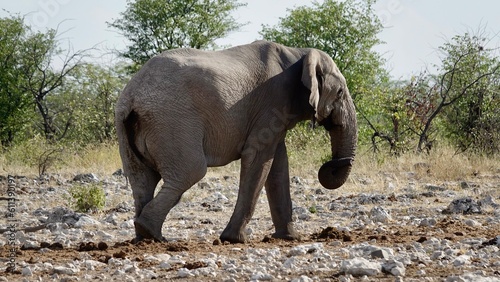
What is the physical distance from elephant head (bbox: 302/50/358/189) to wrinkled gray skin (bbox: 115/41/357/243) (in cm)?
1

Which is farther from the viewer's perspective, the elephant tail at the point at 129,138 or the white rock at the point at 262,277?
the elephant tail at the point at 129,138

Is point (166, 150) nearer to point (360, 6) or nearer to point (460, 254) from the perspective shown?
point (460, 254)

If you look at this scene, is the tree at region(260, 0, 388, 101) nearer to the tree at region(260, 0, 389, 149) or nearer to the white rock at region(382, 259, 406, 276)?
the tree at region(260, 0, 389, 149)

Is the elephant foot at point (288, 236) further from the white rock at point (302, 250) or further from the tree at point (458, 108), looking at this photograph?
the tree at point (458, 108)

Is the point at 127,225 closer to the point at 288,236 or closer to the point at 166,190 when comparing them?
the point at 288,236

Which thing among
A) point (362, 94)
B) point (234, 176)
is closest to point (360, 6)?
point (362, 94)

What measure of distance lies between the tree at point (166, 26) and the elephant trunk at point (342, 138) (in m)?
25.7

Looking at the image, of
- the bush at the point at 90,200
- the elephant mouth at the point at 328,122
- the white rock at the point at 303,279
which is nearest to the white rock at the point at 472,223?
the elephant mouth at the point at 328,122

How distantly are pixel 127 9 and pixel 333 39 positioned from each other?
890cm

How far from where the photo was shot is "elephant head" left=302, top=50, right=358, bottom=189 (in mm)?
9266

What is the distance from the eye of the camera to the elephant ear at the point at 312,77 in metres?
9.12

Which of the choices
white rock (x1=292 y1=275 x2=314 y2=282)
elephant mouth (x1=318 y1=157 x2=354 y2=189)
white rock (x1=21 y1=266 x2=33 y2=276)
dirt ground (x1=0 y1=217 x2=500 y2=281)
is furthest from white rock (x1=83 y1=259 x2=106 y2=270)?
elephant mouth (x1=318 y1=157 x2=354 y2=189)

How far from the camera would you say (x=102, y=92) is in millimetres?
30234

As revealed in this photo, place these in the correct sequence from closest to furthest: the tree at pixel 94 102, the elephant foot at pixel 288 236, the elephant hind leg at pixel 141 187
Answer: the elephant hind leg at pixel 141 187, the elephant foot at pixel 288 236, the tree at pixel 94 102
